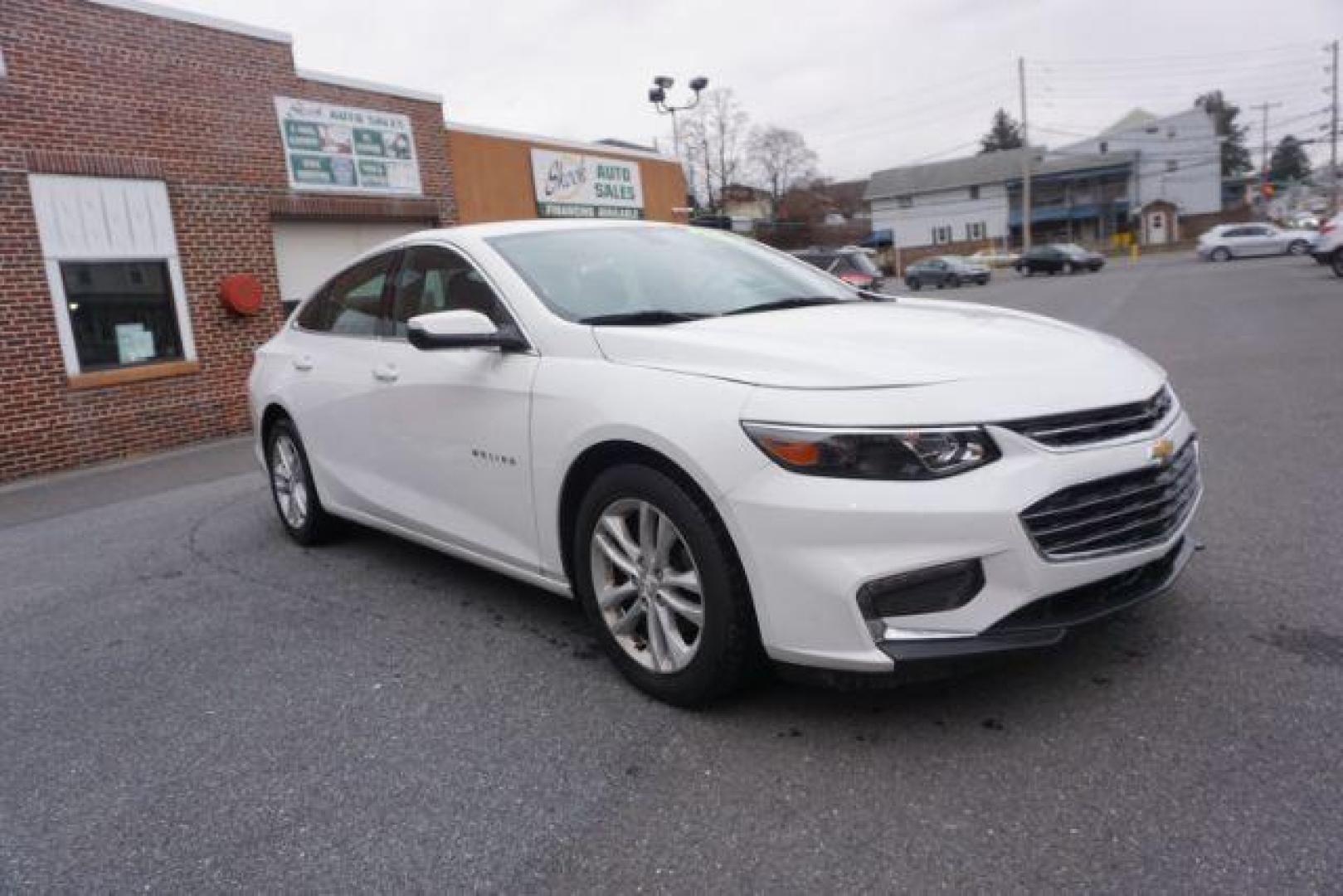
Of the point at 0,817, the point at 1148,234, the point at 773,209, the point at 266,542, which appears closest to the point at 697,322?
the point at 0,817

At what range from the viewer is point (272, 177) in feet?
37.9

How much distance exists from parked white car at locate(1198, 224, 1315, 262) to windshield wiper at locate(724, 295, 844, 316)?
4058cm

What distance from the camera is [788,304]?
369cm

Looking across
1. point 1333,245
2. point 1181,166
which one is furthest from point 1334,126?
point 1333,245

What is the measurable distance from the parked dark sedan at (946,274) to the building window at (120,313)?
35.3 m

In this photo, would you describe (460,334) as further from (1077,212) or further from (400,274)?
(1077,212)

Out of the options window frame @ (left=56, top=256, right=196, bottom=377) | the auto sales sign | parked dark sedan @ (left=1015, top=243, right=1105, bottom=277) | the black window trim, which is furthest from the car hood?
parked dark sedan @ (left=1015, top=243, right=1105, bottom=277)

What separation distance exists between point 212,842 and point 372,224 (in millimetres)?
11627

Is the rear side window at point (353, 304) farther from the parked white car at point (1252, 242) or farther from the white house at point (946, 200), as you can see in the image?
the white house at point (946, 200)

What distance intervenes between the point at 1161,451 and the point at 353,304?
11.9 ft

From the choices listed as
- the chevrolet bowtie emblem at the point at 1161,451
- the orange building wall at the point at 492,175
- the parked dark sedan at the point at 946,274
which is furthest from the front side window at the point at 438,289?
the parked dark sedan at the point at 946,274

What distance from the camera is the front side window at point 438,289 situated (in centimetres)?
367

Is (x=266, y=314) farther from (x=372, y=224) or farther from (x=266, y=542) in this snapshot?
(x=266, y=542)

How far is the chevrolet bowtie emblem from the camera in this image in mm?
2691
